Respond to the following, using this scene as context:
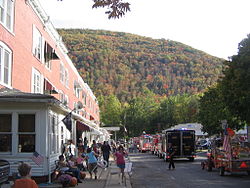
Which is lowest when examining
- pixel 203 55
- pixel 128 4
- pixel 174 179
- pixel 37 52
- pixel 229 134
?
pixel 174 179

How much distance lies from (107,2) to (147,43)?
16915 centimetres

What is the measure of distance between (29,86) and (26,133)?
8012mm

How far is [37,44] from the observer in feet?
82.8

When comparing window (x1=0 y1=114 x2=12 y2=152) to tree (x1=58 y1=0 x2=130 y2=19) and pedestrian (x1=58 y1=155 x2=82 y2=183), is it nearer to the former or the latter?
pedestrian (x1=58 y1=155 x2=82 y2=183)

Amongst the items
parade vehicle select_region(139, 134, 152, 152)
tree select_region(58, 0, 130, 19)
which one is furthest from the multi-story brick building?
parade vehicle select_region(139, 134, 152, 152)

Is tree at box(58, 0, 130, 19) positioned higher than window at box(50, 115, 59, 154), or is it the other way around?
tree at box(58, 0, 130, 19)

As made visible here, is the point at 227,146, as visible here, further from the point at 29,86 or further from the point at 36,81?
the point at 36,81

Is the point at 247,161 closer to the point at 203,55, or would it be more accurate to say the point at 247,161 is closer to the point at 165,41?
the point at 203,55

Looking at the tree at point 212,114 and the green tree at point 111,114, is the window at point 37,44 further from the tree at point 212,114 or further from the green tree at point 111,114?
the green tree at point 111,114

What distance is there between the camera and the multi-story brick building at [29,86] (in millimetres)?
15227

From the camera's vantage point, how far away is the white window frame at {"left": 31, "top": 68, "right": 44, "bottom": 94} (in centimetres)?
2395

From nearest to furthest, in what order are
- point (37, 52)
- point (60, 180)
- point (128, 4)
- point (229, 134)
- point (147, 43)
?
point (128, 4), point (60, 180), point (229, 134), point (37, 52), point (147, 43)

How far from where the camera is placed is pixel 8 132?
50.6 feet

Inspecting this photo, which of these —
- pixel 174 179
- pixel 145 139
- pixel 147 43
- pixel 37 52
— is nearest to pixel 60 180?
pixel 174 179
